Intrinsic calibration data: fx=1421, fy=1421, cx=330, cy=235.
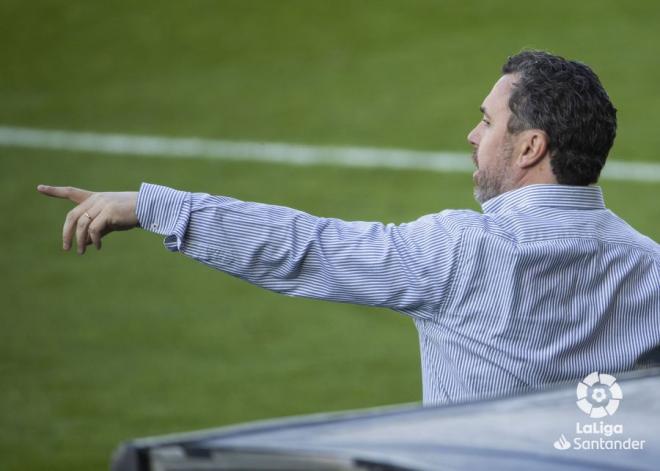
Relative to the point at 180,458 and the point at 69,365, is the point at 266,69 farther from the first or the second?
the point at 180,458

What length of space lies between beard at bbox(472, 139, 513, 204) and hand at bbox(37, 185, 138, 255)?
1026 millimetres

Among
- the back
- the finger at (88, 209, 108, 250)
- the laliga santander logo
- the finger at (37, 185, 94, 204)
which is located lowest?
the laliga santander logo

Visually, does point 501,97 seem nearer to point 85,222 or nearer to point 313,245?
point 313,245

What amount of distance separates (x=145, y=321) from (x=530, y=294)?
4972 millimetres

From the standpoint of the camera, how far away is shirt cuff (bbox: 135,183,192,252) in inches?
152

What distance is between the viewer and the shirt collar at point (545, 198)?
3.98 metres

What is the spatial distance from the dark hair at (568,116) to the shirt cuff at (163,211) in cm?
100

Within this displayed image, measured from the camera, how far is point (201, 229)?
3861mm

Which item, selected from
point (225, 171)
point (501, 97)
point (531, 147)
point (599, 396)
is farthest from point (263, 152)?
point (599, 396)

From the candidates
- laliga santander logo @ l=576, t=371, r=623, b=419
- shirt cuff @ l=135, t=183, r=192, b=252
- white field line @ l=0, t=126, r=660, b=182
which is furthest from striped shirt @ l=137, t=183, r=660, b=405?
white field line @ l=0, t=126, r=660, b=182

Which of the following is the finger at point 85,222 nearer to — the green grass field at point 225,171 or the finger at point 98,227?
the finger at point 98,227

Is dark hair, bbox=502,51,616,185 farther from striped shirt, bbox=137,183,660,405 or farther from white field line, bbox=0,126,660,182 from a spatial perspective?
white field line, bbox=0,126,660,182

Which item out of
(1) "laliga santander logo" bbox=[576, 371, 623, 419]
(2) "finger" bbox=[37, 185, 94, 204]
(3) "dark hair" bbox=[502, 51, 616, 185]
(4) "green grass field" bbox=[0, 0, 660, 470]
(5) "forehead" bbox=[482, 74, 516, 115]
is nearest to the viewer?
(1) "laliga santander logo" bbox=[576, 371, 623, 419]

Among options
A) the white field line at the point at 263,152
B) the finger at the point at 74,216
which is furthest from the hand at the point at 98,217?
the white field line at the point at 263,152
